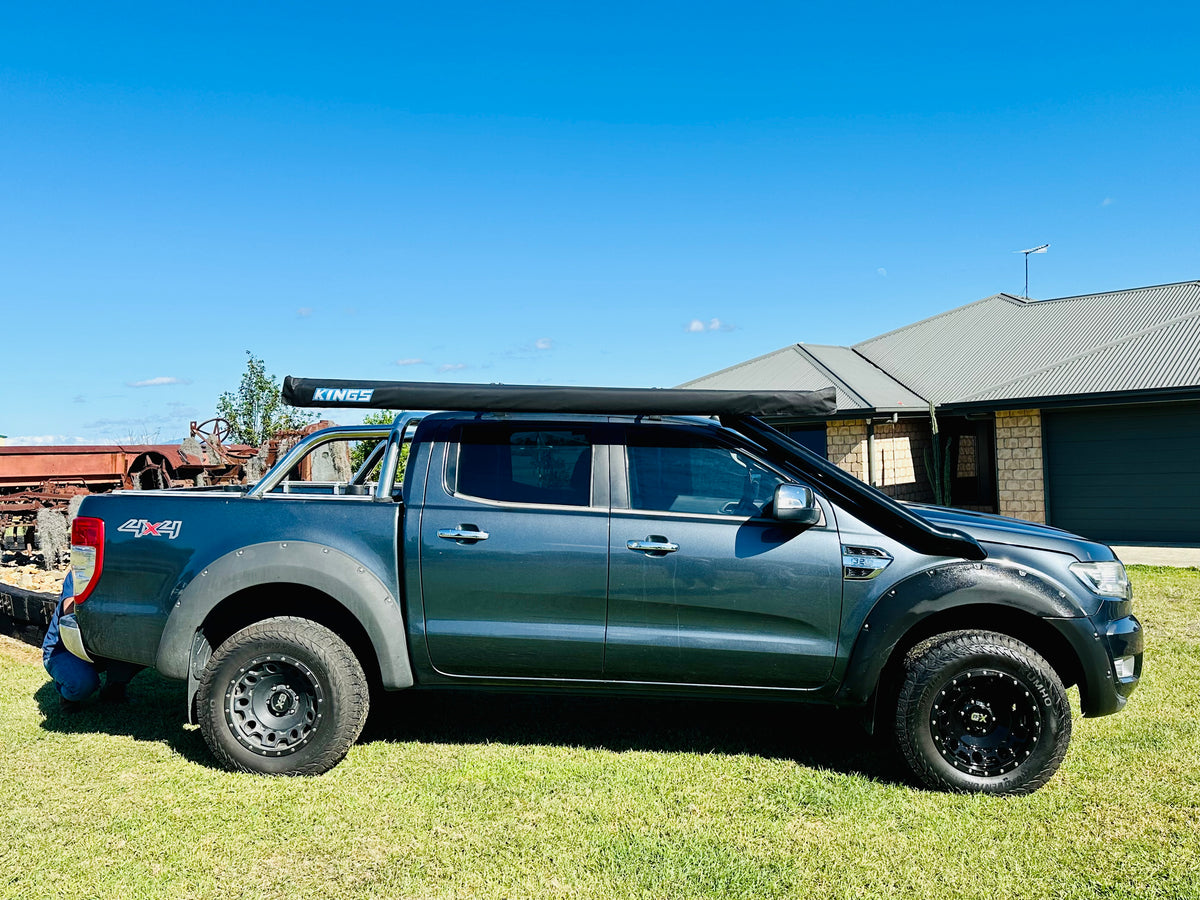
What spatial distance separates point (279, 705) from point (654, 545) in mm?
2125

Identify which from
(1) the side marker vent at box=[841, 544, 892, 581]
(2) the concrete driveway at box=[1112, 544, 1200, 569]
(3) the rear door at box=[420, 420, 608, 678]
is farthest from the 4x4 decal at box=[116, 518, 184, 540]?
(2) the concrete driveway at box=[1112, 544, 1200, 569]

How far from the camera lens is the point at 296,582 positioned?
458cm

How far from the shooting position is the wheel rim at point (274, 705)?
457 centimetres

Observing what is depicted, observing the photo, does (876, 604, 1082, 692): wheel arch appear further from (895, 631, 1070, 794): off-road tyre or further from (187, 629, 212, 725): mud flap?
(187, 629, 212, 725): mud flap

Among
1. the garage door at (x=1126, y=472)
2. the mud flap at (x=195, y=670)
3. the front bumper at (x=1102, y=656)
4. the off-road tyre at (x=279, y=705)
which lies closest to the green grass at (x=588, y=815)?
the off-road tyre at (x=279, y=705)

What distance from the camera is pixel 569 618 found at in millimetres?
4488

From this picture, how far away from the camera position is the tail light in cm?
479

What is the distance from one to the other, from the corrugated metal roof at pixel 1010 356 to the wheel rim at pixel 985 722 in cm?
1202

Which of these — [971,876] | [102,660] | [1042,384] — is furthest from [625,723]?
[1042,384]

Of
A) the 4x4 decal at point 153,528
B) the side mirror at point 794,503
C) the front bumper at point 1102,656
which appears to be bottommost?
the front bumper at point 1102,656

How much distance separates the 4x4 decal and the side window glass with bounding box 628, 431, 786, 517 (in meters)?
2.42

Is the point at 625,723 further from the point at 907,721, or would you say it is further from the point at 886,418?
the point at 886,418

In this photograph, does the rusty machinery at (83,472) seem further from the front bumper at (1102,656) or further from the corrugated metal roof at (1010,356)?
the front bumper at (1102,656)

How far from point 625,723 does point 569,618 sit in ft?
4.21
